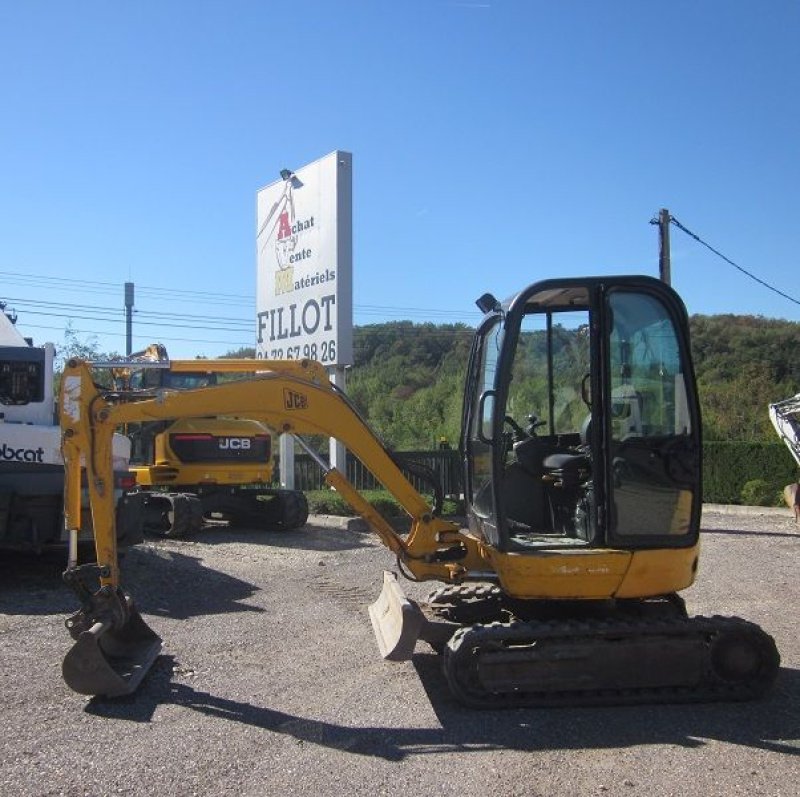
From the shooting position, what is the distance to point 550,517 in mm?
6262

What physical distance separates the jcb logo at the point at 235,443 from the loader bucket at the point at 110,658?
7827mm

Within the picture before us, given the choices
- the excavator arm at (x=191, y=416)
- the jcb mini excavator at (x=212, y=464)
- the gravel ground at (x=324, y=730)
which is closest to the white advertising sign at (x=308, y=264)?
the jcb mini excavator at (x=212, y=464)

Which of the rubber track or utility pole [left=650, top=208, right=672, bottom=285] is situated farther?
utility pole [left=650, top=208, right=672, bottom=285]

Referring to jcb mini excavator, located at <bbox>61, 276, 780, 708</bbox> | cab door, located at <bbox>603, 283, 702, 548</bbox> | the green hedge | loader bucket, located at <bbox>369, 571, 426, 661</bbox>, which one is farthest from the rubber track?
the green hedge

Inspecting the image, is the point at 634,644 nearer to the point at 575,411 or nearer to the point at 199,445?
the point at 575,411

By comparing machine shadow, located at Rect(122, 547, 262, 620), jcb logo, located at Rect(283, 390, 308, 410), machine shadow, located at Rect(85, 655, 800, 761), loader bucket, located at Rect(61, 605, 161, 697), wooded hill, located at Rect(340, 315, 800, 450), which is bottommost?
machine shadow, located at Rect(85, 655, 800, 761)

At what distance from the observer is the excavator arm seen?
549 centimetres

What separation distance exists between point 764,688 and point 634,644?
2.84 ft

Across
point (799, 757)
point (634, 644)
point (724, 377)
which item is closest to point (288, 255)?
point (634, 644)

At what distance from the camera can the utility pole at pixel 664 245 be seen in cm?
1930

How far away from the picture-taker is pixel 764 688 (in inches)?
216

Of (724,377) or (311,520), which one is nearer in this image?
(311,520)

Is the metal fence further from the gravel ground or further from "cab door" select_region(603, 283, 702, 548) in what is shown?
"cab door" select_region(603, 283, 702, 548)

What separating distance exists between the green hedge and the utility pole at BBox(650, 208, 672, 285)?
439 cm
